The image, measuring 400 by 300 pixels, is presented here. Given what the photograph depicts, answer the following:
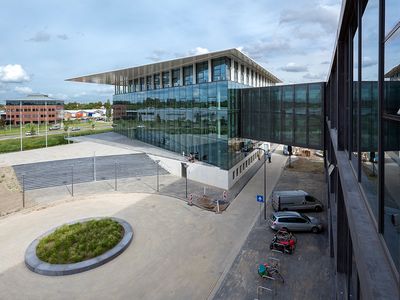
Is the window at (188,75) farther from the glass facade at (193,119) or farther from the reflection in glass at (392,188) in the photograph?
the reflection in glass at (392,188)

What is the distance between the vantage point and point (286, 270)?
12477 millimetres

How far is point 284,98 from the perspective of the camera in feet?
65.1

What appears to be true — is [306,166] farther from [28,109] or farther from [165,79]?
[28,109]

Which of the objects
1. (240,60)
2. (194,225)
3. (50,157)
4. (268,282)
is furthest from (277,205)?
(50,157)

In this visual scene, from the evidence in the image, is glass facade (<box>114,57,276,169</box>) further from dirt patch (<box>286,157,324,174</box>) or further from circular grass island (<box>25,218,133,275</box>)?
circular grass island (<box>25,218,133,275</box>)

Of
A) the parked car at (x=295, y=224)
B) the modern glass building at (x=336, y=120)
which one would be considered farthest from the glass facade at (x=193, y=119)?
the parked car at (x=295, y=224)

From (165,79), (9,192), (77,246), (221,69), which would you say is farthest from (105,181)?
(221,69)

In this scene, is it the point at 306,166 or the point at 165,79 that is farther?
the point at 165,79

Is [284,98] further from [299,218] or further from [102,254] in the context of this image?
[102,254]

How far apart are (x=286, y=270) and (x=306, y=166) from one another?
23.1 metres

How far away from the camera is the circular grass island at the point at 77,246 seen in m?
13.2

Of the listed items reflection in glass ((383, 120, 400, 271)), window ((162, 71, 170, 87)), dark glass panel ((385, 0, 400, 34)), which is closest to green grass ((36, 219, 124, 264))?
reflection in glass ((383, 120, 400, 271))

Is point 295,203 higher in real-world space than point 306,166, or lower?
lower

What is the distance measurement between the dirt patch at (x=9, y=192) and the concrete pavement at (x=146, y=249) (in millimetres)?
1692
